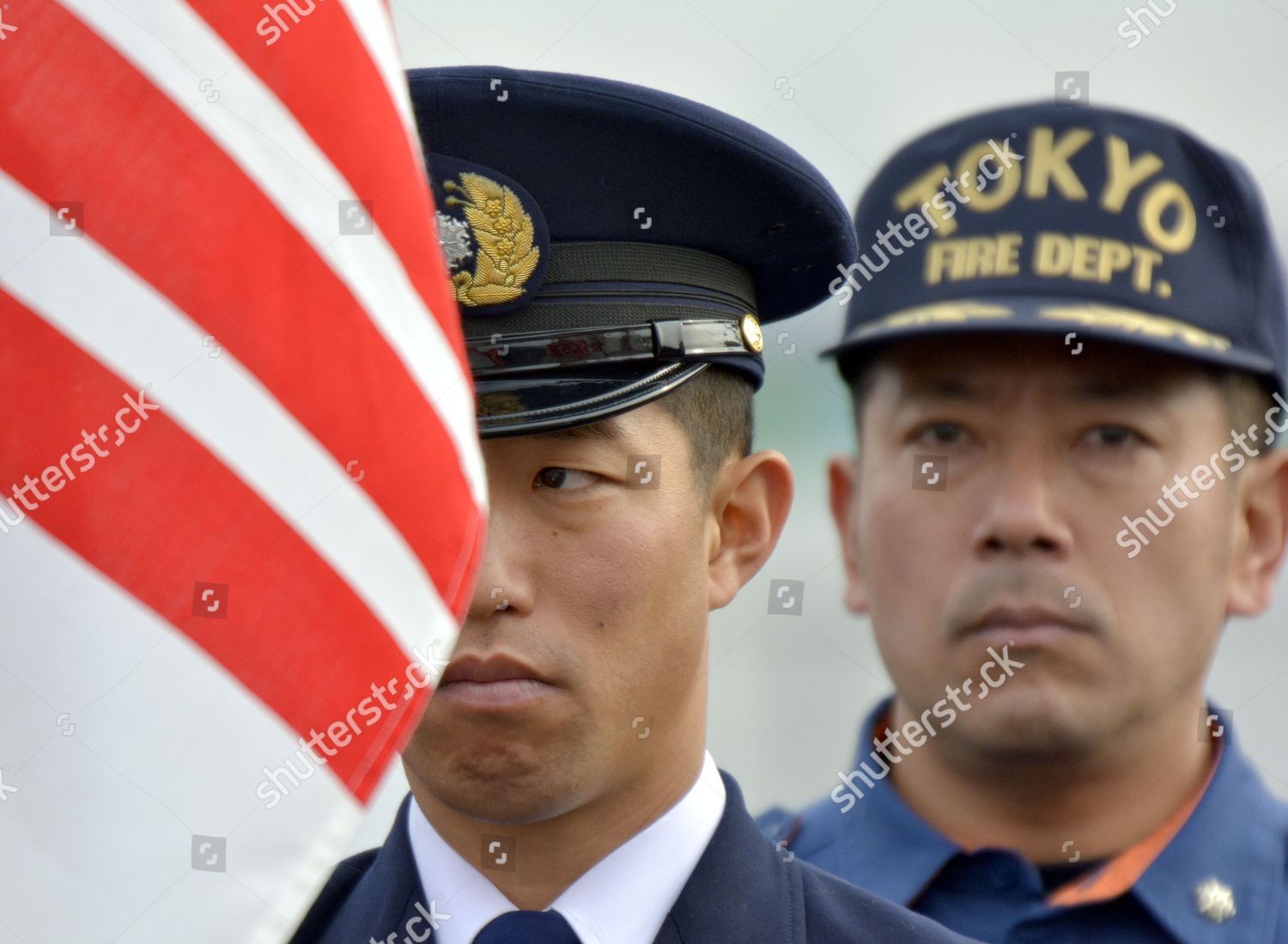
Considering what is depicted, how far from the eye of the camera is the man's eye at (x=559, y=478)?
208 centimetres

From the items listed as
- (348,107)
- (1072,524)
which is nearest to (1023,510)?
(1072,524)

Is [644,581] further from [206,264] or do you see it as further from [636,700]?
[206,264]

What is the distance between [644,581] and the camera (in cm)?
208

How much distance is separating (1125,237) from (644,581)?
1134mm

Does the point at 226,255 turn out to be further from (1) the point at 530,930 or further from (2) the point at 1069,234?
(2) the point at 1069,234

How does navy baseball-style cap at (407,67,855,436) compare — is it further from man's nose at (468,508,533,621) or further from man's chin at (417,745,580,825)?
man's chin at (417,745,580,825)

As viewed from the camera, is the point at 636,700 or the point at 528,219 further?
the point at 528,219

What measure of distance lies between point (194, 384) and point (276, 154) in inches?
9.3

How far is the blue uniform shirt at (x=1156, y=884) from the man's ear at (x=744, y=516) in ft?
2.43

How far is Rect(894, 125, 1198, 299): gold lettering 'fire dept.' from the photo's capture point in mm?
2770

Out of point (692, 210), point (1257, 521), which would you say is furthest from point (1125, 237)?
point (692, 210)

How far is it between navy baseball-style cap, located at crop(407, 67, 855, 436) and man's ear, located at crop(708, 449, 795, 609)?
0.44ft

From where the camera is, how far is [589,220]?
2.29m

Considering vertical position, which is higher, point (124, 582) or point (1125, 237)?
point (124, 582)
